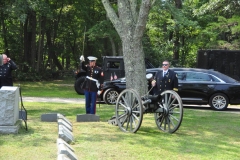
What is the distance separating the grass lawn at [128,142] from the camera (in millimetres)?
7105

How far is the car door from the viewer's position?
16.7 meters

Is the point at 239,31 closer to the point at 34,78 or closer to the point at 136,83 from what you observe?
the point at 136,83

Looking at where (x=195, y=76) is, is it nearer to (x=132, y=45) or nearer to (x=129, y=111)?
(x=132, y=45)

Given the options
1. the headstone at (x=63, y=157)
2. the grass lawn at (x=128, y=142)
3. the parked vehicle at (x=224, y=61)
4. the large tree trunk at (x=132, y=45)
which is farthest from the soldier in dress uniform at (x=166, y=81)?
the parked vehicle at (x=224, y=61)

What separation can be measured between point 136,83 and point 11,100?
3.70 metres

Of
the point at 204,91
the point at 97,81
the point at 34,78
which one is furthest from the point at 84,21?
the point at 97,81

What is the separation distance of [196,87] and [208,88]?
454 mm

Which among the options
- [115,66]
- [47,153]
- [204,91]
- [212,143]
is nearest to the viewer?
[47,153]

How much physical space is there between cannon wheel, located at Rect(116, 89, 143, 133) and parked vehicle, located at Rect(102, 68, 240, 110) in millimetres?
7348

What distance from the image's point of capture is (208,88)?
16609mm

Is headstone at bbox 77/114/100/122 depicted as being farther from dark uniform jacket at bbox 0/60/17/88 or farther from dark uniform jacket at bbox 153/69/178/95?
dark uniform jacket at bbox 0/60/17/88

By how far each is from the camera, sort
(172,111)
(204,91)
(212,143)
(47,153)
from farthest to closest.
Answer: (204,91), (172,111), (212,143), (47,153)

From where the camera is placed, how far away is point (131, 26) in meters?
11.3

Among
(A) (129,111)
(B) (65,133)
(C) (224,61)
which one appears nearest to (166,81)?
(A) (129,111)
